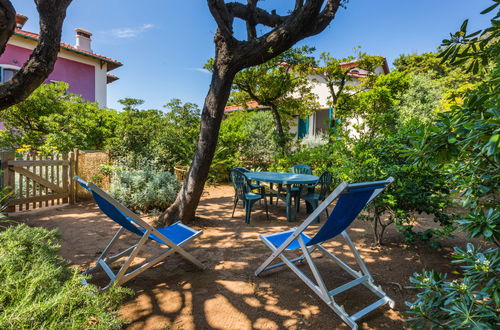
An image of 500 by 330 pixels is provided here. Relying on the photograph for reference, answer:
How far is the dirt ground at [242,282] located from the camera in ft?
7.85

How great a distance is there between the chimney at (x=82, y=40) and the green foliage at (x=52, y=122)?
19.3 ft

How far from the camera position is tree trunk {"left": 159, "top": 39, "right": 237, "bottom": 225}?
4.70m

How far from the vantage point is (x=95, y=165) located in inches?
293

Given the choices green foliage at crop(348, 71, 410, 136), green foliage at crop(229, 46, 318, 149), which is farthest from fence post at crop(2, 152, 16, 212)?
green foliage at crop(348, 71, 410, 136)

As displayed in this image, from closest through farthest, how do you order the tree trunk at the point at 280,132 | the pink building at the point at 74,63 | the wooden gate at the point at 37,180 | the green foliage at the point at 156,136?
the wooden gate at the point at 37,180 → the green foliage at the point at 156,136 → the tree trunk at the point at 280,132 → the pink building at the point at 74,63

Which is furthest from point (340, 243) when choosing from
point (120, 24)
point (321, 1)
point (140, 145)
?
point (120, 24)

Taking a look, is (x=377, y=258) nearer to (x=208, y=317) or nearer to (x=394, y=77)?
(x=208, y=317)

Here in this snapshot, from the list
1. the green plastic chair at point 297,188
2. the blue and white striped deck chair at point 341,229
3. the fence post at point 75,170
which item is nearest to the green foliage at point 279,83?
the green plastic chair at point 297,188

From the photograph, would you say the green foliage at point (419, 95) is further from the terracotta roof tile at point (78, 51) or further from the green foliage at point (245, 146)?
the terracotta roof tile at point (78, 51)

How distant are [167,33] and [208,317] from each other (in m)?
8.80

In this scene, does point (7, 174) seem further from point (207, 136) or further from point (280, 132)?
point (280, 132)

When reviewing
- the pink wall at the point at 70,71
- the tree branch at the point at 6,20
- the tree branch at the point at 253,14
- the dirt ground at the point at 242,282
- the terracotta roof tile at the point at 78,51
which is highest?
the terracotta roof tile at the point at 78,51

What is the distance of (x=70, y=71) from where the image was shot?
1381cm

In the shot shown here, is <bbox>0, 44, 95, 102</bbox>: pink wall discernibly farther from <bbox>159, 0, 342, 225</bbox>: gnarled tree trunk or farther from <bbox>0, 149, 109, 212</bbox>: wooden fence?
<bbox>159, 0, 342, 225</bbox>: gnarled tree trunk
